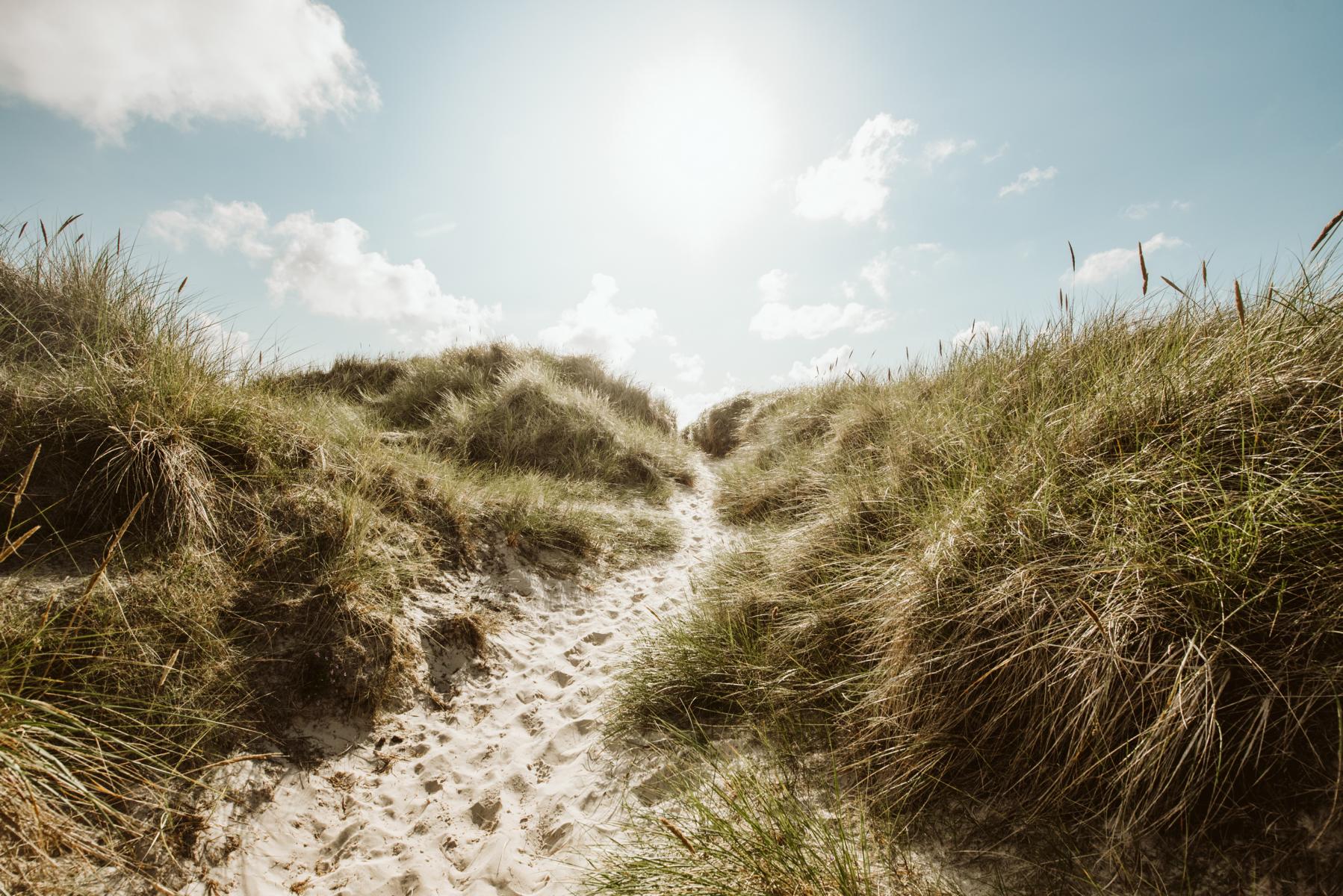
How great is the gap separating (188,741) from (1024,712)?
11.5ft

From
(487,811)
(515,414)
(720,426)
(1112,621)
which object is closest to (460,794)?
(487,811)

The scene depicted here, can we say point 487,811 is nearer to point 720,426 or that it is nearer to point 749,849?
point 749,849

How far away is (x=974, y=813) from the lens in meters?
1.86

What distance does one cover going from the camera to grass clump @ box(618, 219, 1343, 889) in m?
1.47

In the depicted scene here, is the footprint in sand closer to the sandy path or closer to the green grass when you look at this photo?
the sandy path

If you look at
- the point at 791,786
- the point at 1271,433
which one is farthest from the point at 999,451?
the point at 791,786

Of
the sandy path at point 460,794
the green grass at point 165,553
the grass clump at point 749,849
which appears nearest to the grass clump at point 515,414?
the green grass at point 165,553

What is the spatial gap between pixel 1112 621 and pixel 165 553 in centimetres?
432

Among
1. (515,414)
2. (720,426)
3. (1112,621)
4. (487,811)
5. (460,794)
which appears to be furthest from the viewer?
(720,426)

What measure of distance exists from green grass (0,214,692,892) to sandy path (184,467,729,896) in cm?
29

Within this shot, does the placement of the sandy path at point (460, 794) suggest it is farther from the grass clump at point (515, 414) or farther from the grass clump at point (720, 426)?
the grass clump at point (720, 426)

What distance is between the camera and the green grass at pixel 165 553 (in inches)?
70.4

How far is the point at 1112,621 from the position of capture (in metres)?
1.67

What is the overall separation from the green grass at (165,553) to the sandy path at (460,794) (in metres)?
0.29
